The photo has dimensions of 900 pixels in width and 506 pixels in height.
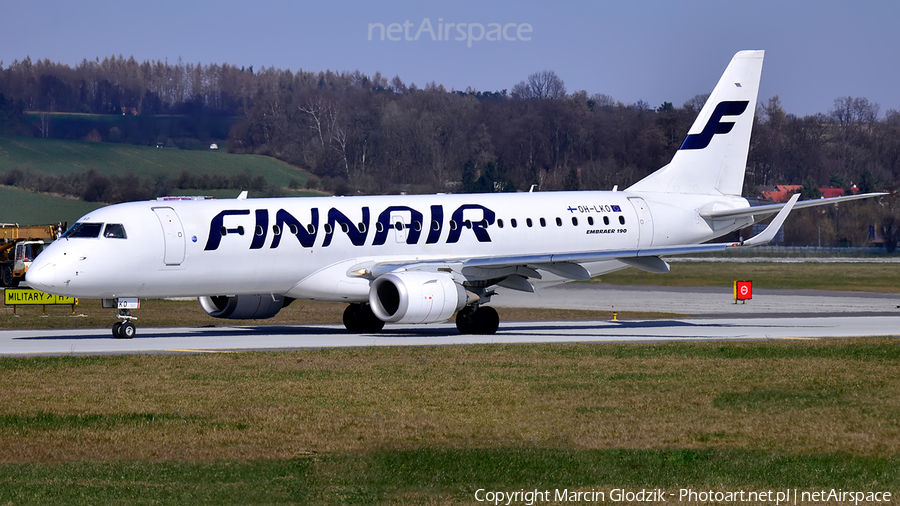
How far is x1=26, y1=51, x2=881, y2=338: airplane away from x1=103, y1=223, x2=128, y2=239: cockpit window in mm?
35

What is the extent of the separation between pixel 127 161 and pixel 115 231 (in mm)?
47272

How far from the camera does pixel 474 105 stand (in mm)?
86000

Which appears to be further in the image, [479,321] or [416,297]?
[479,321]

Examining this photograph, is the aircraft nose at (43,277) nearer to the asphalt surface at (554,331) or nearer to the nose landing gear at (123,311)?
the asphalt surface at (554,331)

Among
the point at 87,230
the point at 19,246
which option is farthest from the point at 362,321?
the point at 19,246

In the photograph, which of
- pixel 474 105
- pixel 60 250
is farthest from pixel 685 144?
pixel 474 105

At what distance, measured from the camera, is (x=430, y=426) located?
14.0 metres

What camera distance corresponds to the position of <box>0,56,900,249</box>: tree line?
74.7 metres

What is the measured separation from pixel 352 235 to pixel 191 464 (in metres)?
17.6

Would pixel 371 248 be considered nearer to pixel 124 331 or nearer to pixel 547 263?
pixel 547 263

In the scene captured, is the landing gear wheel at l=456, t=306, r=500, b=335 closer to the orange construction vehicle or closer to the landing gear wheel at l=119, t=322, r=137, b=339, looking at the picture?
the landing gear wheel at l=119, t=322, r=137, b=339

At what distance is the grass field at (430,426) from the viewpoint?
10.9 metres

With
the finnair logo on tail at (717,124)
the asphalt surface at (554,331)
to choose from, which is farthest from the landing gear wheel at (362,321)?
the finnair logo on tail at (717,124)

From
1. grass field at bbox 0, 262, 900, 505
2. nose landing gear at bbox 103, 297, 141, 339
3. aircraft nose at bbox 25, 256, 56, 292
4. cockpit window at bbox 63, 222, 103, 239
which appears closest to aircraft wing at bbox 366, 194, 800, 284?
grass field at bbox 0, 262, 900, 505
